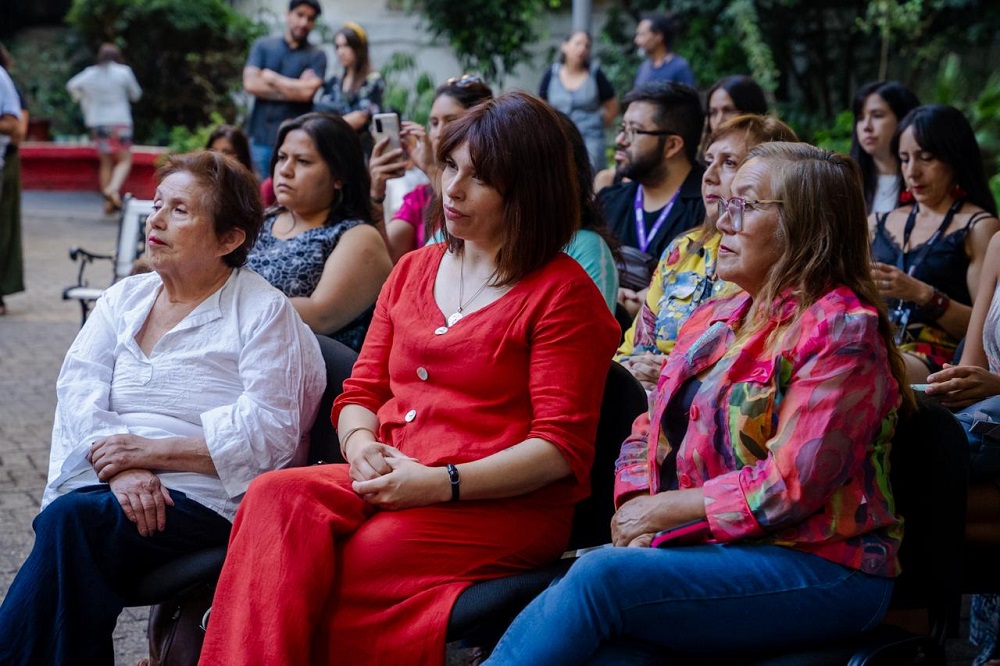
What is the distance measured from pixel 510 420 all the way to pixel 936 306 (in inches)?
70.2

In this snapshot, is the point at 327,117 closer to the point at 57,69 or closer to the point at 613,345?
the point at 613,345

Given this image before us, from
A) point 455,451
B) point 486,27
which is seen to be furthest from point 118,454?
point 486,27

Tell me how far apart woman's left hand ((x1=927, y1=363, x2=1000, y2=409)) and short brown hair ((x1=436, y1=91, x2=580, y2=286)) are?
1070 millimetres

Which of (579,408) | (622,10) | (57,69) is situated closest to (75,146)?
(57,69)

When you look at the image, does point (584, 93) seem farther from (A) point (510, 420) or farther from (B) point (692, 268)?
(A) point (510, 420)

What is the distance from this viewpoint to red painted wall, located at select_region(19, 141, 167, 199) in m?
16.4

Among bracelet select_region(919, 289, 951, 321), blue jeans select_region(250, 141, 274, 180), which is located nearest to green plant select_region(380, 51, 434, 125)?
blue jeans select_region(250, 141, 274, 180)

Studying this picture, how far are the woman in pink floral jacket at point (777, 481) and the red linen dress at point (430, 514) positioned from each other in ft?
0.95

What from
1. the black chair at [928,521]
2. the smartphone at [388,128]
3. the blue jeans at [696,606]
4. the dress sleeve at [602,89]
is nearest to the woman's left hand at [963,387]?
the black chair at [928,521]

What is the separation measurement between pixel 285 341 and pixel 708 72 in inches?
423

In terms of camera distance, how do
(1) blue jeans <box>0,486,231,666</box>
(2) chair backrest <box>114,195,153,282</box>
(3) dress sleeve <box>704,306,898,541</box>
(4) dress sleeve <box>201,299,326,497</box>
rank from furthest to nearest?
(2) chair backrest <box>114,195,153,282</box>, (4) dress sleeve <box>201,299,326,497</box>, (1) blue jeans <box>0,486,231,666</box>, (3) dress sleeve <box>704,306,898,541</box>

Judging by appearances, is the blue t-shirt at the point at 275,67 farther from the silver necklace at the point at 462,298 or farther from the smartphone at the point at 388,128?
the silver necklace at the point at 462,298

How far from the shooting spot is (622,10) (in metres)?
14.4

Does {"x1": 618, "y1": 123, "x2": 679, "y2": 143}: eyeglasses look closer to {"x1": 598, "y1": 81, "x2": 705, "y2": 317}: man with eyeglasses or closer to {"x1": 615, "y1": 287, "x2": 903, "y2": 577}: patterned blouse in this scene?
{"x1": 598, "y1": 81, "x2": 705, "y2": 317}: man with eyeglasses
